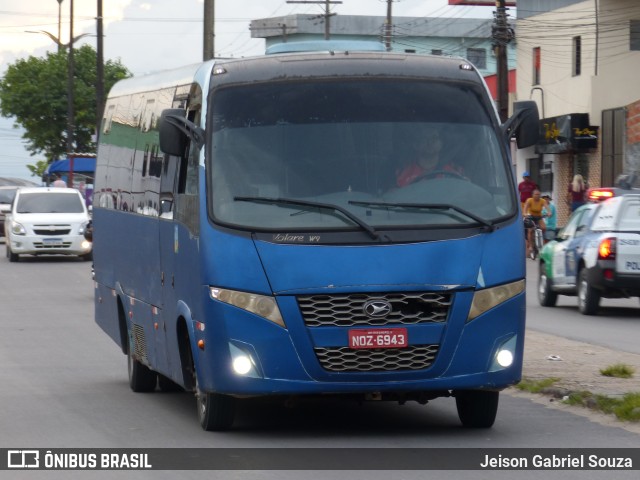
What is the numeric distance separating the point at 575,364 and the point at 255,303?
539 cm

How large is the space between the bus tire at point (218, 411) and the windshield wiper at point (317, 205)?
4.15 ft

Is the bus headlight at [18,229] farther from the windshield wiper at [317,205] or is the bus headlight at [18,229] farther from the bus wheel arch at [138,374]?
the windshield wiper at [317,205]

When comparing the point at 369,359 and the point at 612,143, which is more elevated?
the point at 612,143

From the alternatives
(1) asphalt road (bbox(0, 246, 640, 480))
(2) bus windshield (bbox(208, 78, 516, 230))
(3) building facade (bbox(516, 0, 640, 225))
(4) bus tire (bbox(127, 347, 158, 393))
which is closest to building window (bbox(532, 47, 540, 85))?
(3) building facade (bbox(516, 0, 640, 225))

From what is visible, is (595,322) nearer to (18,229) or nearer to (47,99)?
(18,229)

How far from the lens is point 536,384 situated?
12.8 metres

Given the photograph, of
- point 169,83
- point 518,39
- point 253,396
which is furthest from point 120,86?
point 518,39

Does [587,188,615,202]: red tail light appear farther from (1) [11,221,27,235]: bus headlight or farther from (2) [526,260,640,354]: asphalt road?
(1) [11,221,27,235]: bus headlight

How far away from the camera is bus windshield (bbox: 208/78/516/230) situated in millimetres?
10055

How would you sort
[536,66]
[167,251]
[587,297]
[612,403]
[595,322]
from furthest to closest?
[536,66] < [587,297] < [595,322] < [167,251] < [612,403]

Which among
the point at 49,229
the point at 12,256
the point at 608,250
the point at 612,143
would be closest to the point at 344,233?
the point at 608,250

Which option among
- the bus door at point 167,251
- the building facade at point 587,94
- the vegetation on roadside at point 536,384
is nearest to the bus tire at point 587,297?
the vegetation on roadside at point 536,384

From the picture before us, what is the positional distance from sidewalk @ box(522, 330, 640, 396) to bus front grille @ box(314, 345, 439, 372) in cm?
255

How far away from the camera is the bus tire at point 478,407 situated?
10.6 m
